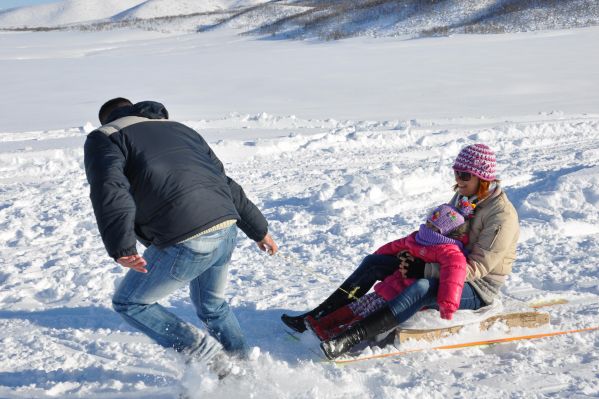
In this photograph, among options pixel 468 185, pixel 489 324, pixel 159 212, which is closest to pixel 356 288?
pixel 489 324

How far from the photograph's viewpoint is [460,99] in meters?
15.8

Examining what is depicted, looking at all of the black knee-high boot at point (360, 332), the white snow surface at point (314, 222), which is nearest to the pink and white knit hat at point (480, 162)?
the white snow surface at point (314, 222)

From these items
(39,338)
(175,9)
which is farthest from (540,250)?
(175,9)

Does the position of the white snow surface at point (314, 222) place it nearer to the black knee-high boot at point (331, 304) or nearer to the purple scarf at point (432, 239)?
the black knee-high boot at point (331, 304)

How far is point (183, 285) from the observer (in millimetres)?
3107

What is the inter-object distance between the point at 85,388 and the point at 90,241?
2913mm

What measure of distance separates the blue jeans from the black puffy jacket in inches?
3.5

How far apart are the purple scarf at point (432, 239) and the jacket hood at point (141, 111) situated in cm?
173

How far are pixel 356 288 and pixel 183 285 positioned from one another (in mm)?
1417

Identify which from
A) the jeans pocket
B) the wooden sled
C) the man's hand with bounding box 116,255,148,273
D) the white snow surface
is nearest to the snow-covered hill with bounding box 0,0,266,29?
the white snow surface

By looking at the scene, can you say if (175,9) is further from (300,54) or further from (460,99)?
(460,99)

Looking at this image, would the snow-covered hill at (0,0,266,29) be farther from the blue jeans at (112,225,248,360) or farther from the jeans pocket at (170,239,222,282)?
the jeans pocket at (170,239,222,282)

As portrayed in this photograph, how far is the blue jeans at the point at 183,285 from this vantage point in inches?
116

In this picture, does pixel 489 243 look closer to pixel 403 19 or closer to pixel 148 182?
pixel 148 182
